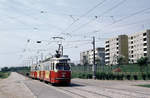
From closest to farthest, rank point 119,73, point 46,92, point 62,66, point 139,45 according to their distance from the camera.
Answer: point 46,92 < point 62,66 < point 119,73 < point 139,45

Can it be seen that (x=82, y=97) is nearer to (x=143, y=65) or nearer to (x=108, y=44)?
(x=143, y=65)

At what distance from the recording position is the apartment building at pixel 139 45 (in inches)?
3691

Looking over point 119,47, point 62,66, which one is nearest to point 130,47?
point 119,47

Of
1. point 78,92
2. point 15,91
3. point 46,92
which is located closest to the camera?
point 78,92

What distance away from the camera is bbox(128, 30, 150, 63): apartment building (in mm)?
93750

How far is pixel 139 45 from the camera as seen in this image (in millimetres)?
98938

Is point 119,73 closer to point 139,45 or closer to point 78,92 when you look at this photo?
point 78,92

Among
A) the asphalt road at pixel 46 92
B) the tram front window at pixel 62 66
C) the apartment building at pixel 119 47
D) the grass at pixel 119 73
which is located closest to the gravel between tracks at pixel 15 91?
the asphalt road at pixel 46 92

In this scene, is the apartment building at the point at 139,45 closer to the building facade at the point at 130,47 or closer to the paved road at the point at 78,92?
the building facade at the point at 130,47

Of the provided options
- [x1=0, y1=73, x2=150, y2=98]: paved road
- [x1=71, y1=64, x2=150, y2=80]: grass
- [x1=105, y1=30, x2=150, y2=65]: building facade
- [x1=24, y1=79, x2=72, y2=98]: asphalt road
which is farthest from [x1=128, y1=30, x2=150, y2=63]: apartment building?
[x1=24, y1=79, x2=72, y2=98]: asphalt road

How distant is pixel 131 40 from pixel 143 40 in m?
9.12

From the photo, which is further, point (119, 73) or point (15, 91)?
point (119, 73)

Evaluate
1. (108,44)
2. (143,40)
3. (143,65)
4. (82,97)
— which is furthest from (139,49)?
(82,97)

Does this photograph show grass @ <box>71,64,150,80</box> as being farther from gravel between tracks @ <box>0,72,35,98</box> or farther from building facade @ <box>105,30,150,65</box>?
building facade @ <box>105,30,150,65</box>
